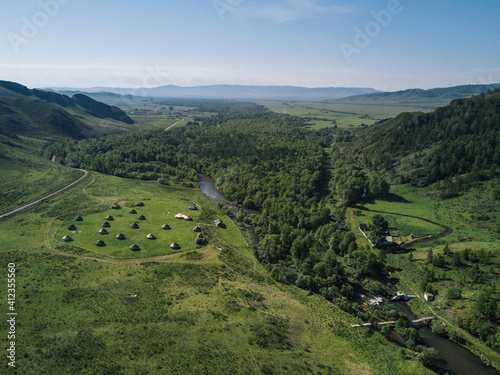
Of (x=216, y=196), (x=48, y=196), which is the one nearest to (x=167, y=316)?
(x=216, y=196)

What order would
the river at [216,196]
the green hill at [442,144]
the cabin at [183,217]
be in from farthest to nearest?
the green hill at [442,144] → the river at [216,196] → the cabin at [183,217]

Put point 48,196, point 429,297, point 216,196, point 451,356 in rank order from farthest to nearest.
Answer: point 216,196, point 48,196, point 429,297, point 451,356

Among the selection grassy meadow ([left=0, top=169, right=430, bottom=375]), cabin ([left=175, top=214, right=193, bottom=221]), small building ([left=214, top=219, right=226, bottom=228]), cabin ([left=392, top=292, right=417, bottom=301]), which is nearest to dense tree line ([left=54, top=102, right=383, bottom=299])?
grassy meadow ([left=0, top=169, right=430, bottom=375])

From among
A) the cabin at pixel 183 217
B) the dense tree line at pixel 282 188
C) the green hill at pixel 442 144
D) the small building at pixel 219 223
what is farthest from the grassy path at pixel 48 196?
A: the green hill at pixel 442 144

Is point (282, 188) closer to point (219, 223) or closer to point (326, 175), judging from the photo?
point (219, 223)

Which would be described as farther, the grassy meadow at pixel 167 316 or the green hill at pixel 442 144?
the green hill at pixel 442 144

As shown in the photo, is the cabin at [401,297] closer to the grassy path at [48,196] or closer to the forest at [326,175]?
the forest at [326,175]

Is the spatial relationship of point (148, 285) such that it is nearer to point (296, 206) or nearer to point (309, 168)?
point (296, 206)

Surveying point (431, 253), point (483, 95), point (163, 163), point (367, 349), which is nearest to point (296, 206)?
point (431, 253)

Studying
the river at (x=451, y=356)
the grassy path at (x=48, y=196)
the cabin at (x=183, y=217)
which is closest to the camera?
the river at (x=451, y=356)
